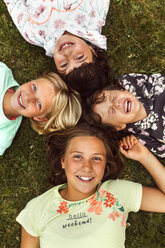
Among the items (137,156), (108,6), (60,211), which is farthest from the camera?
(108,6)

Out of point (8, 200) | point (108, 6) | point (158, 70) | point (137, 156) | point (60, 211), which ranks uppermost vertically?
point (108, 6)

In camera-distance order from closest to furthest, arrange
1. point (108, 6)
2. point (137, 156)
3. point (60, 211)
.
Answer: point (60, 211) < point (137, 156) < point (108, 6)

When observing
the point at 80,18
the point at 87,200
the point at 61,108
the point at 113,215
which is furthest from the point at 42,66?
the point at 113,215

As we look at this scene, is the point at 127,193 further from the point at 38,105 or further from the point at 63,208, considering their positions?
the point at 38,105

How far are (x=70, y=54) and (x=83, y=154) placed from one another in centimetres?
128

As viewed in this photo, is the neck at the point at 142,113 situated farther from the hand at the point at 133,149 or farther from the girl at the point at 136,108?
the hand at the point at 133,149

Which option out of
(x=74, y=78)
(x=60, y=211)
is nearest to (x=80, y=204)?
(x=60, y=211)

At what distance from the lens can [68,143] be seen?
11.3ft

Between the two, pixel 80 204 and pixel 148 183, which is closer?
pixel 80 204

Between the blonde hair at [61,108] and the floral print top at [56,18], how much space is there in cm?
64

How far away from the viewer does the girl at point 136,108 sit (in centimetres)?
329

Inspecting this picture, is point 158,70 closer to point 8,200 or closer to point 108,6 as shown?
point 108,6

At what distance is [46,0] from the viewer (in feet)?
12.5

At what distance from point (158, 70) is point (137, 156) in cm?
142
